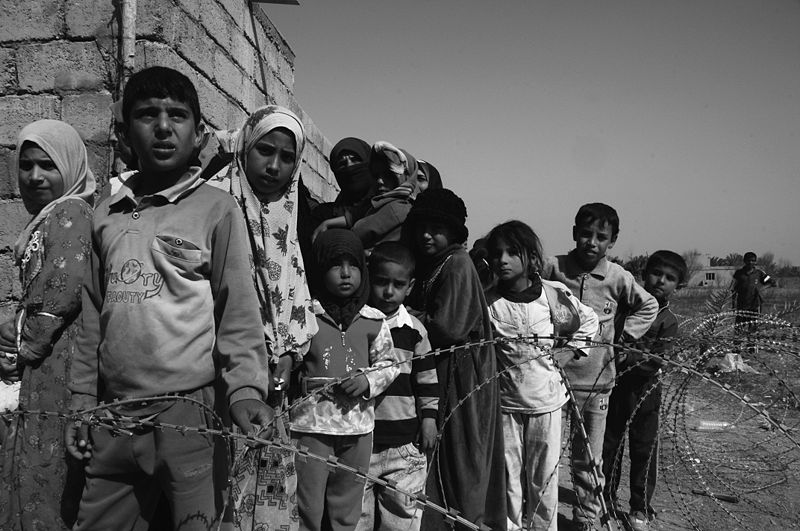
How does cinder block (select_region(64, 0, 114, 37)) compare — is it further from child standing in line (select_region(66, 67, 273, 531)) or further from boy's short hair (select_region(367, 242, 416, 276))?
boy's short hair (select_region(367, 242, 416, 276))

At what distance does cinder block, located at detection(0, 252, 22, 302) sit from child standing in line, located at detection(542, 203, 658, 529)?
328cm

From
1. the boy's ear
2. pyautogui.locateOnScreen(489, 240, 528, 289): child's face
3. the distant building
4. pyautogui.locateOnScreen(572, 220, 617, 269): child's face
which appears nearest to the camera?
the boy's ear

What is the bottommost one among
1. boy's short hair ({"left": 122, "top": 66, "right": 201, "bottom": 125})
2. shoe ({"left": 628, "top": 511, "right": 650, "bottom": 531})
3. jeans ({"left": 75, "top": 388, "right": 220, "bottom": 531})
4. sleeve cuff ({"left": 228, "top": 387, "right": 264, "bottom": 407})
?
shoe ({"left": 628, "top": 511, "right": 650, "bottom": 531})

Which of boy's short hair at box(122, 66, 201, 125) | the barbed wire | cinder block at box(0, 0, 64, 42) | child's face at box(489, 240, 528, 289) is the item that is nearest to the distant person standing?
the barbed wire

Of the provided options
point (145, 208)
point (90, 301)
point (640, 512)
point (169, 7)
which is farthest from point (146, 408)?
point (640, 512)

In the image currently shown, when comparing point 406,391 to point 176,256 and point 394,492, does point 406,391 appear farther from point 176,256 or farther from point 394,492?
point 176,256

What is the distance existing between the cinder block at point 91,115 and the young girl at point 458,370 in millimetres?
1654

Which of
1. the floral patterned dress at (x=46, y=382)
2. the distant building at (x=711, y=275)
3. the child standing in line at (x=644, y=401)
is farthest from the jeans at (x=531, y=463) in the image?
the distant building at (x=711, y=275)

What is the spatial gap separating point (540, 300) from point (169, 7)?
2593 mm

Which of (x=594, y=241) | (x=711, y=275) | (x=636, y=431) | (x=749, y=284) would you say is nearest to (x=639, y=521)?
(x=636, y=431)

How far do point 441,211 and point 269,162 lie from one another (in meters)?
1.08

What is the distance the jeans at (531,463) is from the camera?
9.81 feet

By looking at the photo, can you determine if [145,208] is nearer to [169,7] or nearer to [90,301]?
A: [90,301]

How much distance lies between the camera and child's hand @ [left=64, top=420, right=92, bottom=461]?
Answer: 1.74m
